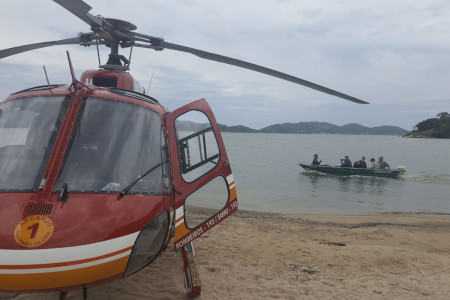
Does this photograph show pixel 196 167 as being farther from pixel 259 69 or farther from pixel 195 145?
pixel 259 69

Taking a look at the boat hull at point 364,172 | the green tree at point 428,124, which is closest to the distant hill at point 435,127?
the green tree at point 428,124

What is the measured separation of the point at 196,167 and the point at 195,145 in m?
0.30

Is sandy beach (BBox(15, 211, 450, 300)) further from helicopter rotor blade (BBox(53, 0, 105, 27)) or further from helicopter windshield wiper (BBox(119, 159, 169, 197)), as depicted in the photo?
helicopter rotor blade (BBox(53, 0, 105, 27))

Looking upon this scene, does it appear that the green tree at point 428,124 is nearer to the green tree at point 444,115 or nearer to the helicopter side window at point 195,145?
the green tree at point 444,115

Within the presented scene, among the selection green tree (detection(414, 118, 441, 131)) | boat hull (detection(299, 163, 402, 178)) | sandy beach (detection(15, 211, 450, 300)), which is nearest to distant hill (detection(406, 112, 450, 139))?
green tree (detection(414, 118, 441, 131))

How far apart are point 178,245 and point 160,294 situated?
1486mm

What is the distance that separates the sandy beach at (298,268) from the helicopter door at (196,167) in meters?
1.37

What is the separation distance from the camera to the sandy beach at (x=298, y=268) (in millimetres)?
5000

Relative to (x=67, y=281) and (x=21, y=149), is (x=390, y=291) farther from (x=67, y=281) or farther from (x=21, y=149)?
(x=21, y=149)

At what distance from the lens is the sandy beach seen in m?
5.00

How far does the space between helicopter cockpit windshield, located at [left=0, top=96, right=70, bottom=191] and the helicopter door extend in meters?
1.17

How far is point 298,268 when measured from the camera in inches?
242

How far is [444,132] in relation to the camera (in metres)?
130

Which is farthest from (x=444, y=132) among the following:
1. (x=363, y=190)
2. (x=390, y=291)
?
(x=390, y=291)
